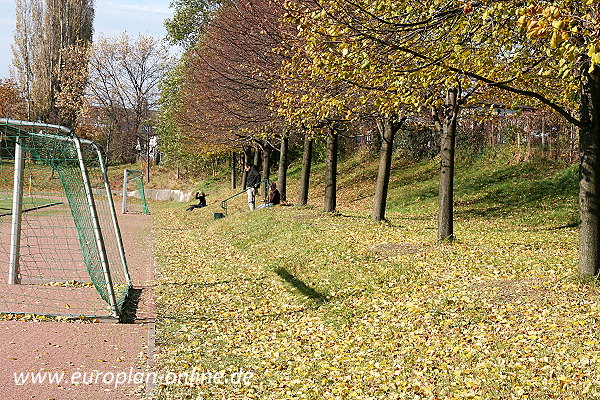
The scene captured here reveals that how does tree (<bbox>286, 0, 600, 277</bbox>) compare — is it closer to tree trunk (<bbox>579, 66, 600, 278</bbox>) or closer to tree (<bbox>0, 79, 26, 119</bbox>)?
tree trunk (<bbox>579, 66, 600, 278</bbox>)

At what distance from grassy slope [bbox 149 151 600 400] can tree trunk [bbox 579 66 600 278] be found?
35cm

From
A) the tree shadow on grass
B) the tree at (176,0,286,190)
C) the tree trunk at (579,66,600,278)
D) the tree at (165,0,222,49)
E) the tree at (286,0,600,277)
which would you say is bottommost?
the tree shadow on grass

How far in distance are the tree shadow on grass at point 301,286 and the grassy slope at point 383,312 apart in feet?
0.11

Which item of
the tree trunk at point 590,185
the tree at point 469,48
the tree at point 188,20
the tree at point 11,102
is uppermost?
the tree at point 188,20

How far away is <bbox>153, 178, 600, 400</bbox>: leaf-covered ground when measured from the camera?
19.3 feet

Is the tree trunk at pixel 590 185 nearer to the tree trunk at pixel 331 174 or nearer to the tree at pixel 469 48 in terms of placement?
the tree at pixel 469 48

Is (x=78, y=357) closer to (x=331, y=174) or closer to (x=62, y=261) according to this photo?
(x=62, y=261)

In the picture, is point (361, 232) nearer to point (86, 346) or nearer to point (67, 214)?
point (86, 346)

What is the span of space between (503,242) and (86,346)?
787 cm

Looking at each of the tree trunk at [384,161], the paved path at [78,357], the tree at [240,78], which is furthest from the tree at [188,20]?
the paved path at [78,357]

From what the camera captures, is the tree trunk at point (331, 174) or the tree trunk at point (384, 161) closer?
the tree trunk at point (384, 161)

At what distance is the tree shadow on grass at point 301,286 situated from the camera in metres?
9.67

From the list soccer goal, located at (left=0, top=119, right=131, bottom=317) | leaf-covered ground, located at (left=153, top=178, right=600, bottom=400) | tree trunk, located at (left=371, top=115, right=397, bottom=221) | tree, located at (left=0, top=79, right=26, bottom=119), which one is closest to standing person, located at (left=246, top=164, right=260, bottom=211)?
tree trunk, located at (left=371, top=115, right=397, bottom=221)

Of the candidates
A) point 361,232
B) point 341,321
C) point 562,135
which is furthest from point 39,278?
A: point 562,135
